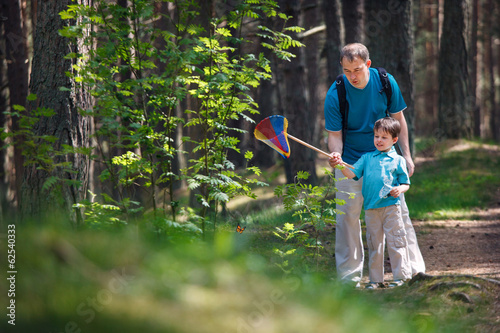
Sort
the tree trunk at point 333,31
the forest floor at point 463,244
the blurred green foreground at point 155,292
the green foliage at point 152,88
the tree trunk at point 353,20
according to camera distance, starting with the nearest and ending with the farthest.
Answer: the blurred green foreground at point 155,292
the green foliage at point 152,88
the forest floor at point 463,244
the tree trunk at point 333,31
the tree trunk at point 353,20

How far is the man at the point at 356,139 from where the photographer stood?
4914 mm

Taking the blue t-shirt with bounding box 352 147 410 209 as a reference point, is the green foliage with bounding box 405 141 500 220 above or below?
below

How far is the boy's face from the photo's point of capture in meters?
4.75

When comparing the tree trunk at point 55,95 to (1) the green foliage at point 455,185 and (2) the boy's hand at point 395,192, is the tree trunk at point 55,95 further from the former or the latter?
(1) the green foliage at point 455,185

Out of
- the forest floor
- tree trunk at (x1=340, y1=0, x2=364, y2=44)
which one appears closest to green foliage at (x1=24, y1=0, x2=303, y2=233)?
the forest floor

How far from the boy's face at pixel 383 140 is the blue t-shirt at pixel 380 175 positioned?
7 cm

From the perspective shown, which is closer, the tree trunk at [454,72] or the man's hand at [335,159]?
the man's hand at [335,159]

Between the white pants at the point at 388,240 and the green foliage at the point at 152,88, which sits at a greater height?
the green foliage at the point at 152,88

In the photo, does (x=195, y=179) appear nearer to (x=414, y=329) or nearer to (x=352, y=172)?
(x=352, y=172)

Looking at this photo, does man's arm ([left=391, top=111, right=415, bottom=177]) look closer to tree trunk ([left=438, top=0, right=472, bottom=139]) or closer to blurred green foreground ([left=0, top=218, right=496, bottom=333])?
blurred green foreground ([left=0, top=218, right=496, bottom=333])

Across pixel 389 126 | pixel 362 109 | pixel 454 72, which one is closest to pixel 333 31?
pixel 454 72

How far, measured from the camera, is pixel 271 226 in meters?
7.61

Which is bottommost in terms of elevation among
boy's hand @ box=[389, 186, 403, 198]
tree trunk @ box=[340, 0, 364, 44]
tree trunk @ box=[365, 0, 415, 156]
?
boy's hand @ box=[389, 186, 403, 198]

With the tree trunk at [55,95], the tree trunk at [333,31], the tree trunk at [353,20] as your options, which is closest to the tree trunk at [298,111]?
the tree trunk at [333,31]
